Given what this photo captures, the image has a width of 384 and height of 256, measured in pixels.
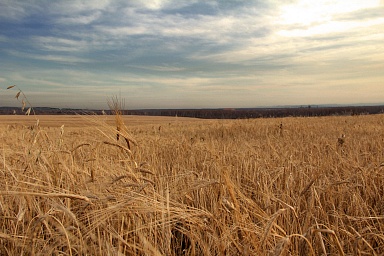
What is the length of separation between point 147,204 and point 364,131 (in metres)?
9.44

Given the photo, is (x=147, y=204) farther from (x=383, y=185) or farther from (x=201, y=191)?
(x=383, y=185)

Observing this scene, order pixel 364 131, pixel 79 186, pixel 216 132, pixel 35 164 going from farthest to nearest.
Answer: pixel 216 132 < pixel 364 131 < pixel 35 164 < pixel 79 186

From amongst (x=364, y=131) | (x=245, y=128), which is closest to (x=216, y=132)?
(x=245, y=128)

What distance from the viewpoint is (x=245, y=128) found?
11.6 m

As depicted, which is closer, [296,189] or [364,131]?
[296,189]

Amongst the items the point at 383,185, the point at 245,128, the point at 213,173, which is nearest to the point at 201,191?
the point at 213,173

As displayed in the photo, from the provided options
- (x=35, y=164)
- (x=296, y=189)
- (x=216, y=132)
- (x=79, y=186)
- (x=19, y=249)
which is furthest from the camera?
(x=216, y=132)

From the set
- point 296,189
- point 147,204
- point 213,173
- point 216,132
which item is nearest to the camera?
point 147,204

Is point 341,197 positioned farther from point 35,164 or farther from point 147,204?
point 35,164

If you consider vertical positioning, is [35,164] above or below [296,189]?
above

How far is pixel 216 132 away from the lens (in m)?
11.4

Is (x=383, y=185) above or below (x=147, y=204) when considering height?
below

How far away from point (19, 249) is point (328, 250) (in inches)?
79.5

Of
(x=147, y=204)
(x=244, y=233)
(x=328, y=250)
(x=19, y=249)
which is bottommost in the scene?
(x=328, y=250)
